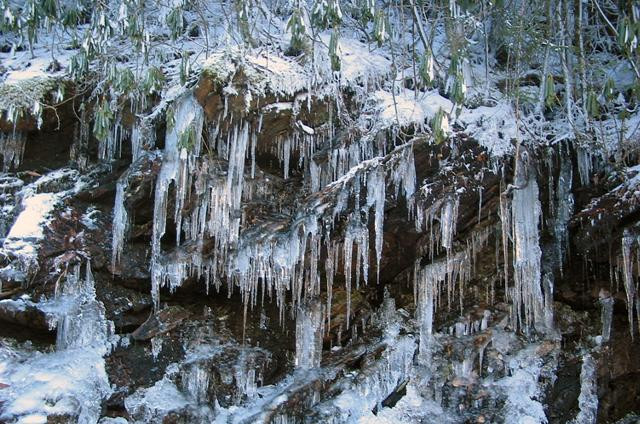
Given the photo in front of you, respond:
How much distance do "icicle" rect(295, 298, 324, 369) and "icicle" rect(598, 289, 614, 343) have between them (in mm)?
3032

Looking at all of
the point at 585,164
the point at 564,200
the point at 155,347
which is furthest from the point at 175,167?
the point at 585,164

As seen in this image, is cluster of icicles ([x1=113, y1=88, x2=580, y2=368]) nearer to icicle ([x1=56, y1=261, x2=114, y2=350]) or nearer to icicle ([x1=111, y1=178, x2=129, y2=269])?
icicle ([x1=111, y1=178, x2=129, y2=269])

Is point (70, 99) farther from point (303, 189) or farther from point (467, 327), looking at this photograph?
point (467, 327)

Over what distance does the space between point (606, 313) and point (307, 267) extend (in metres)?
3.24

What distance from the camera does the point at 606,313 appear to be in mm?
7457

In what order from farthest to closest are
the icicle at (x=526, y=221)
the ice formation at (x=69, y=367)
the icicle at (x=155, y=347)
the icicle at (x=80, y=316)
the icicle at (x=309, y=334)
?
1. the icicle at (x=309, y=334)
2. the icicle at (x=155, y=347)
3. the icicle at (x=80, y=316)
4. the icicle at (x=526, y=221)
5. the ice formation at (x=69, y=367)

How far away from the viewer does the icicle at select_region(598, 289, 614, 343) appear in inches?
292

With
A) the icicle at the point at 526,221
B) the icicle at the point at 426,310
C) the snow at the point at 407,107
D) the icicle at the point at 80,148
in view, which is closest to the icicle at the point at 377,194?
the snow at the point at 407,107

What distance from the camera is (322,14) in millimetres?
5605

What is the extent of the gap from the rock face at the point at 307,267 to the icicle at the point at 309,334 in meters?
0.02

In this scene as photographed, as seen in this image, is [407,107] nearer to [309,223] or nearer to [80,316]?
[309,223]

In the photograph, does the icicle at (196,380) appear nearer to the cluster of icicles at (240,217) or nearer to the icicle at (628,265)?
the cluster of icicles at (240,217)

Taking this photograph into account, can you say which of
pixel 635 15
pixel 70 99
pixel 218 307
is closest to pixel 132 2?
pixel 70 99

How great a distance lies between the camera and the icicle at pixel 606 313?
7.42m
